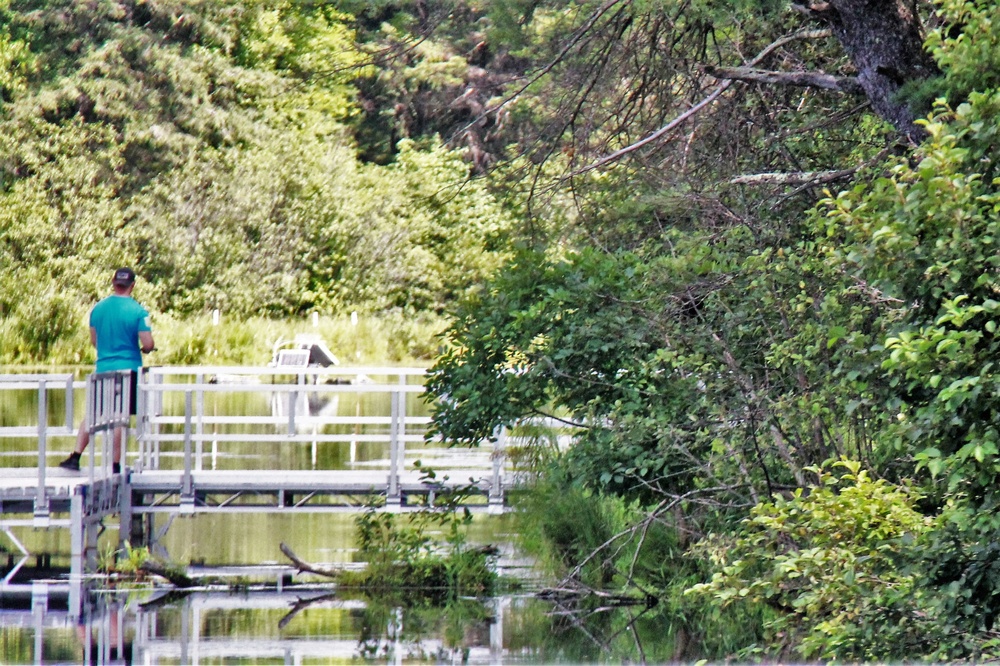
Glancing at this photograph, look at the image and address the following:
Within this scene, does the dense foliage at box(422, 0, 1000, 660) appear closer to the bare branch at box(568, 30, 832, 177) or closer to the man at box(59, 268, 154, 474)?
the bare branch at box(568, 30, 832, 177)

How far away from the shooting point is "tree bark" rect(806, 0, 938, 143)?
656 cm

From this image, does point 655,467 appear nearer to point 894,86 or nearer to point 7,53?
point 894,86

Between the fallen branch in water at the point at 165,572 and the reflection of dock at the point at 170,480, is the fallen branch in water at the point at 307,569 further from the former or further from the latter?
the fallen branch in water at the point at 165,572

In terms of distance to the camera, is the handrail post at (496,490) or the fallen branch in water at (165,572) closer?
the fallen branch in water at (165,572)

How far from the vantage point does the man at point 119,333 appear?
10.5 m

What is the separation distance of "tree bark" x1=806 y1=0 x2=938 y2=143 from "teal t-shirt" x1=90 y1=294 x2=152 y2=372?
553cm

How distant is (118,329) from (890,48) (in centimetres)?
610

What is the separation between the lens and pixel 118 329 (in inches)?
420

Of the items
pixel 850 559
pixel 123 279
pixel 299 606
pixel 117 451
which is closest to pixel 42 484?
pixel 117 451

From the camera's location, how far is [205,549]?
12.7 m

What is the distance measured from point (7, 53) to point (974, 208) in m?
33.5

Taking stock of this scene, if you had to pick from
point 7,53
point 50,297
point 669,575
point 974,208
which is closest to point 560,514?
point 669,575

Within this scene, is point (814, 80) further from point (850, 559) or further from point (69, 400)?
point (69, 400)

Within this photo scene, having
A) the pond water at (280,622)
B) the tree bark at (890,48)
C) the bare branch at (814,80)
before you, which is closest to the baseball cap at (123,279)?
the pond water at (280,622)
